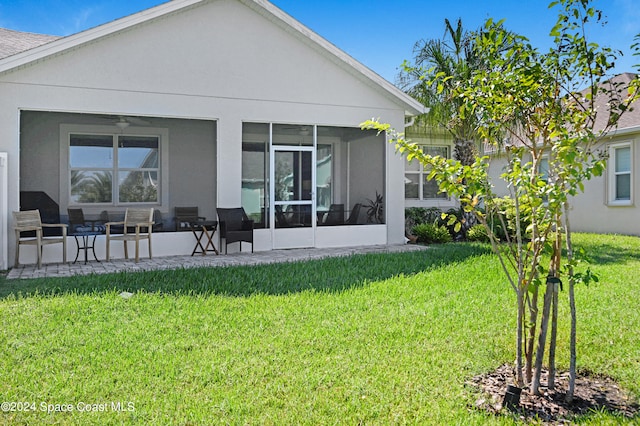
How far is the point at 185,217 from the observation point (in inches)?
485

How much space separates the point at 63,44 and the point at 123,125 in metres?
3.08

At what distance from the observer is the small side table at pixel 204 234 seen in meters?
11.2

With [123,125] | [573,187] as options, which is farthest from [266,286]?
[123,125]

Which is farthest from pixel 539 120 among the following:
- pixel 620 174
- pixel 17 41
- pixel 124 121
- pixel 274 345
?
pixel 17 41

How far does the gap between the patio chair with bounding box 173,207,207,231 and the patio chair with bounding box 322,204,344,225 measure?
119 inches

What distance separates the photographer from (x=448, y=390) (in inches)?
154

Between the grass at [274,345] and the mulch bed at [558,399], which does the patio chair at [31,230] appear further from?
the mulch bed at [558,399]

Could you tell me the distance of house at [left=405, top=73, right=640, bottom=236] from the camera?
48.8ft

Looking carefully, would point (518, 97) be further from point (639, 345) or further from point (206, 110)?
point (206, 110)

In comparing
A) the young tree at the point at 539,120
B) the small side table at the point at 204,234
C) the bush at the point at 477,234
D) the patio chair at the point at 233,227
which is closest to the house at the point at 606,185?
the bush at the point at 477,234

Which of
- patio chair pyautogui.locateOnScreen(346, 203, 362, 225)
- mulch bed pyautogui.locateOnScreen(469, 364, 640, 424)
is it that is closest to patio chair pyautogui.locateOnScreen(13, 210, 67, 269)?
patio chair pyautogui.locateOnScreen(346, 203, 362, 225)

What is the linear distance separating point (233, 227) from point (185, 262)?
1.52m

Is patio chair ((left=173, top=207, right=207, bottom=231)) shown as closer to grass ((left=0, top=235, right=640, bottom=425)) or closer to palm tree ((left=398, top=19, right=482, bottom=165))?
grass ((left=0, top=235, right=640, bottom=425))

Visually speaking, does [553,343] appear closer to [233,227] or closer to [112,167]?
[233,227]
